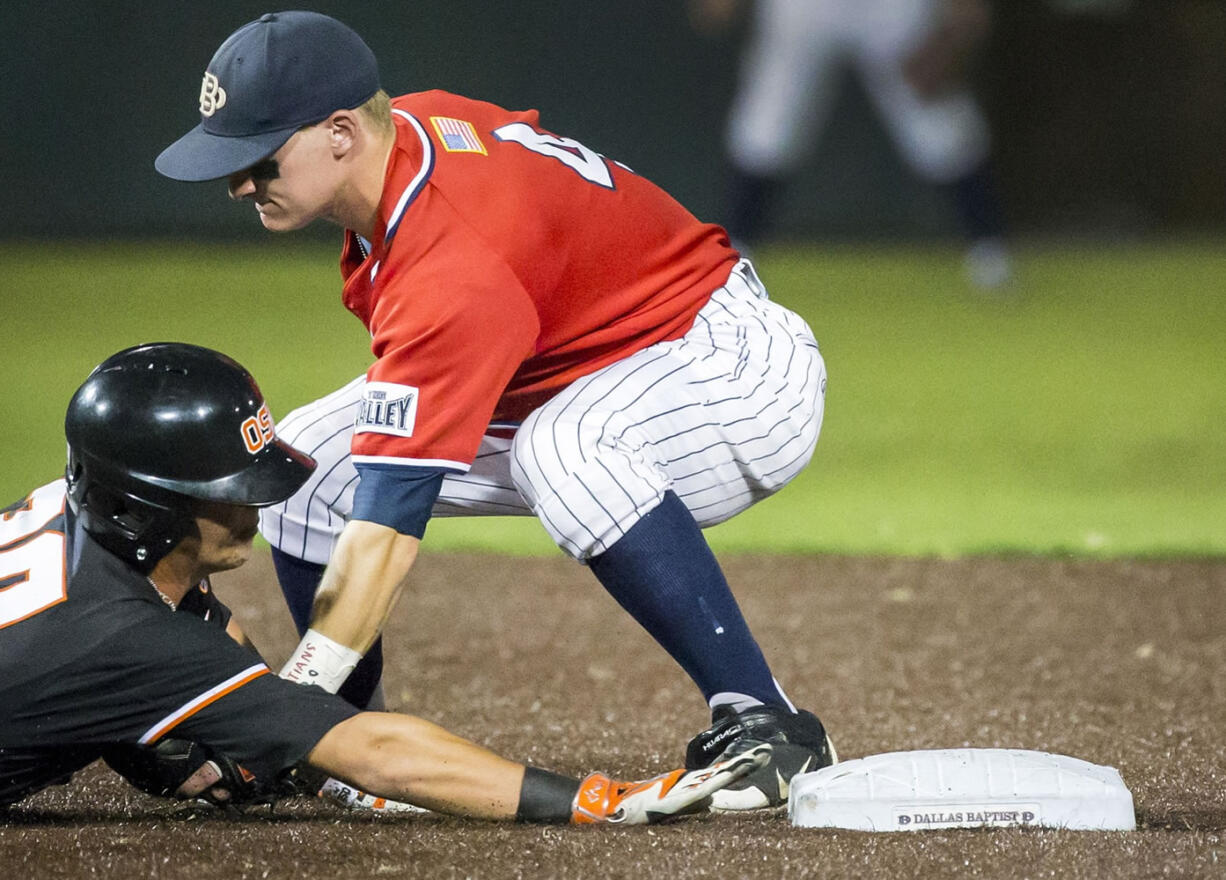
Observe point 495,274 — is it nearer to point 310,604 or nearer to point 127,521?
point 127,521

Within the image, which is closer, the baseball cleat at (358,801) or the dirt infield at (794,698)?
the dirt infield at (794,698)

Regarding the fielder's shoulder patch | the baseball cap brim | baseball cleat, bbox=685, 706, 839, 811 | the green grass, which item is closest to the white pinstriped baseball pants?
the fielder's shoulder patch

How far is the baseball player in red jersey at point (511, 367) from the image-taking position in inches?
102

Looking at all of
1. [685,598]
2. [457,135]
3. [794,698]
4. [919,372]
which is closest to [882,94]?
[919,372]

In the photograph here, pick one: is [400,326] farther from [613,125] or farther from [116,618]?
[613,125]

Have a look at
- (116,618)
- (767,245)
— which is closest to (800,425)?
(116,618)

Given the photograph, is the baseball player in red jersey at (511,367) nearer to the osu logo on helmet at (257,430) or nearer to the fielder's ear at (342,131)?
the fielder's ear at (342,131)

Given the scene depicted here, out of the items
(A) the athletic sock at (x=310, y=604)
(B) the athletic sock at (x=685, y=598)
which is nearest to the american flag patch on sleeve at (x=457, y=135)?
(B) the athletic sock at (x=685, y=598)

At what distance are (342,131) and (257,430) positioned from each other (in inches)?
18.9

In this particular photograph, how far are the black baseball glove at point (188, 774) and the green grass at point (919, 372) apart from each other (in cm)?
276

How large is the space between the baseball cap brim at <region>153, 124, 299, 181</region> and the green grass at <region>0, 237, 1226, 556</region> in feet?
9.82

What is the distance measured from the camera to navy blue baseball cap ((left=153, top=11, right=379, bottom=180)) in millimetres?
2609

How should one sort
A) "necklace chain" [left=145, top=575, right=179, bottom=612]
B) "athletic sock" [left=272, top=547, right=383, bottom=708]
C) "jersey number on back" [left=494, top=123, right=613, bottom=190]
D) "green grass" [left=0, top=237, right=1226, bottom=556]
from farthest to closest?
"green grass" [left=0, top=237, right=1226, bottom=556], "athletic sock" [left=272, top=547, right=383, bottom=708], "jersey number on back" [left=494, top=123, right=613, bottom=190], "necklace chain" [left=145, top=575, right=179, bottom=612]

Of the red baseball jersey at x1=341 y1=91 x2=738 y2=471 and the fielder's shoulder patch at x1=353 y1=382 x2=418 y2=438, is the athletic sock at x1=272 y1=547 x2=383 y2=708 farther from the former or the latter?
the fielder's shoulder patch at x1=353 y1=382 x2=418 y2=438
